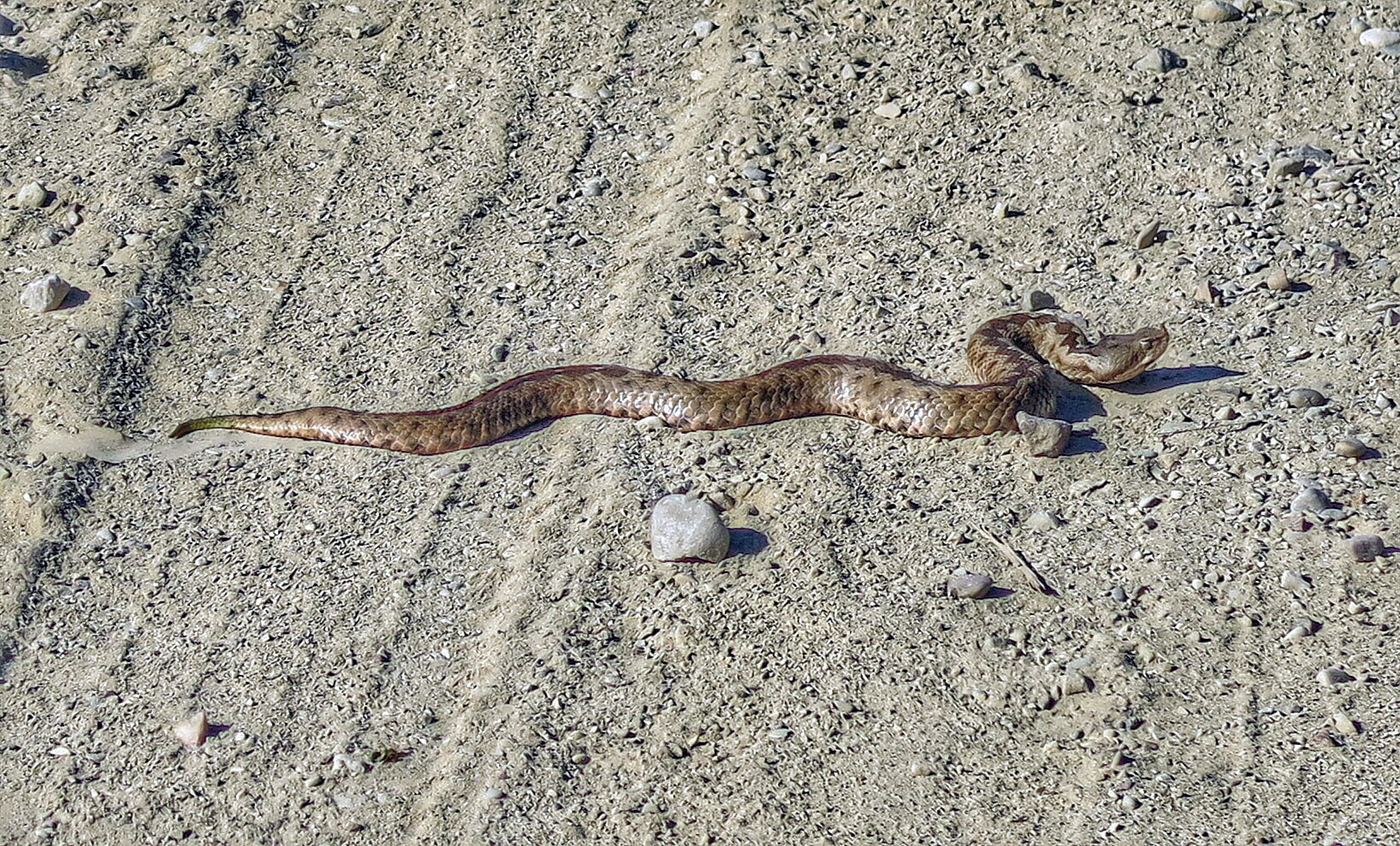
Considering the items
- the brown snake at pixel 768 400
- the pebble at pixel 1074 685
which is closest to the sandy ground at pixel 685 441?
the pebble at pixel 1074 685

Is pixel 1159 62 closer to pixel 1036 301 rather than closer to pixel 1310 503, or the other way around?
pixel 1036 301

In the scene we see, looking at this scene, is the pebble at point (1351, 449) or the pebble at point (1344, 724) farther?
the pebble at point (1351, 449)

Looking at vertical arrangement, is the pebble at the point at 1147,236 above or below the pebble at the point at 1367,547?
below

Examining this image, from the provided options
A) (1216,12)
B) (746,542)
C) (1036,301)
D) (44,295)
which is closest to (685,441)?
(746,542)

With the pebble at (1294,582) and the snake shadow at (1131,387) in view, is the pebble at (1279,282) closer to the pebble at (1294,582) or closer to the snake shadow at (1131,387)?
the snake shadow at (1131,387)

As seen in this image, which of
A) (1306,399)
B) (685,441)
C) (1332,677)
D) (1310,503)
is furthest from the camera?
(685,441)

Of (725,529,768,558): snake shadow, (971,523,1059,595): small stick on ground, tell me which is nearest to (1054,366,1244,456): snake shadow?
(971,523,1059,595): small stick on ground

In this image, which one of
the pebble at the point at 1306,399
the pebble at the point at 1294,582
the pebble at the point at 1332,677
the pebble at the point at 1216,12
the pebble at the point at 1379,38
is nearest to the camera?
the pebble at the point at 1332,677
